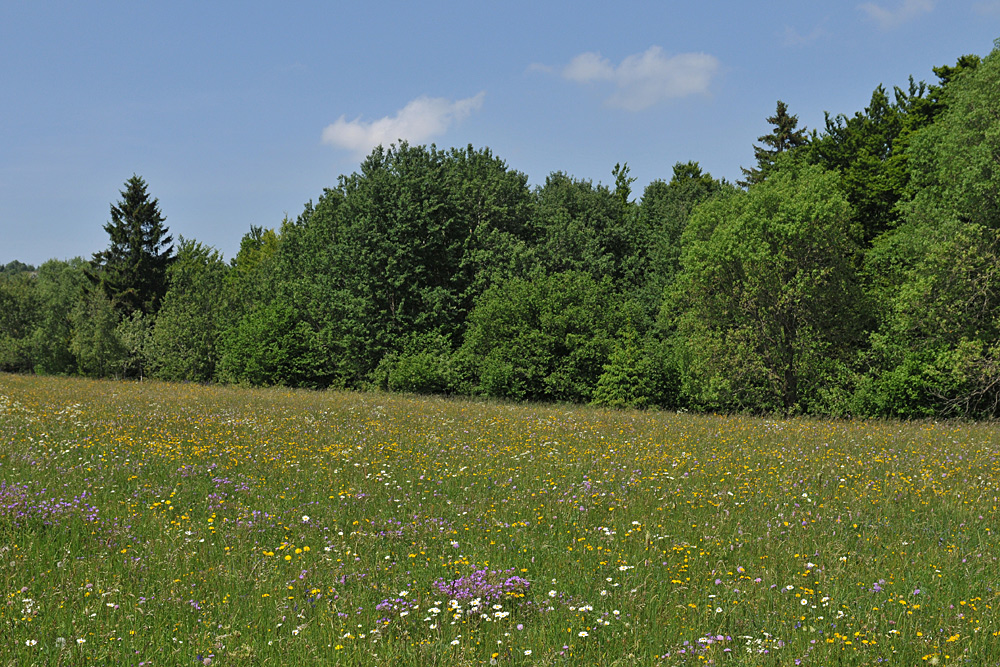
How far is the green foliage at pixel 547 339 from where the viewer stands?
31.7 m

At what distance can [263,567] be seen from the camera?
5.80 m

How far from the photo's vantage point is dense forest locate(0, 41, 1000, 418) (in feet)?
75.5

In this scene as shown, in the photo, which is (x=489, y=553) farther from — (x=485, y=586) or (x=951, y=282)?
(x=951, y=282)

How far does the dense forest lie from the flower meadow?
13.7 meters

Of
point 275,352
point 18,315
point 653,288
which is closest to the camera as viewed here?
point 275,352

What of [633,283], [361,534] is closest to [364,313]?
[633,283]

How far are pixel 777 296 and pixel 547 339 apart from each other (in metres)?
11.2

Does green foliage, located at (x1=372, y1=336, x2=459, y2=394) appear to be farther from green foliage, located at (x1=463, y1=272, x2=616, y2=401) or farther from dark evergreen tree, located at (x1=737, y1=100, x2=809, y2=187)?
dark evergreen tree, located at (x1=737, y1=100, x2=809, y2=187)

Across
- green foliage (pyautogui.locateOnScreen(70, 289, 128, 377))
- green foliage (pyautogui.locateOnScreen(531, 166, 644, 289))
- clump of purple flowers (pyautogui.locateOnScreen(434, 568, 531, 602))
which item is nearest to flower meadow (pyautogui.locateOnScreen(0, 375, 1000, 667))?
clump of purple flowers (pyautogui.locateOnScreen(434, 568, 531, 602))

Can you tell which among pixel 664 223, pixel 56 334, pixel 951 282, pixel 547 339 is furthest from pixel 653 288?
pixel 56 334

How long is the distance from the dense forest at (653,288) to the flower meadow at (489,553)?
1367 centimetres

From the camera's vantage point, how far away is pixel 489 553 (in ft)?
20.7

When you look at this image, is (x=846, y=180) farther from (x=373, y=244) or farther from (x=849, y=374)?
(x=373, y=244)

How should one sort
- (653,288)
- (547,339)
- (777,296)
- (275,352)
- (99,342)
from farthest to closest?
(99,342)
(653,288)
(275,352)
(547,339)
(777,296)
